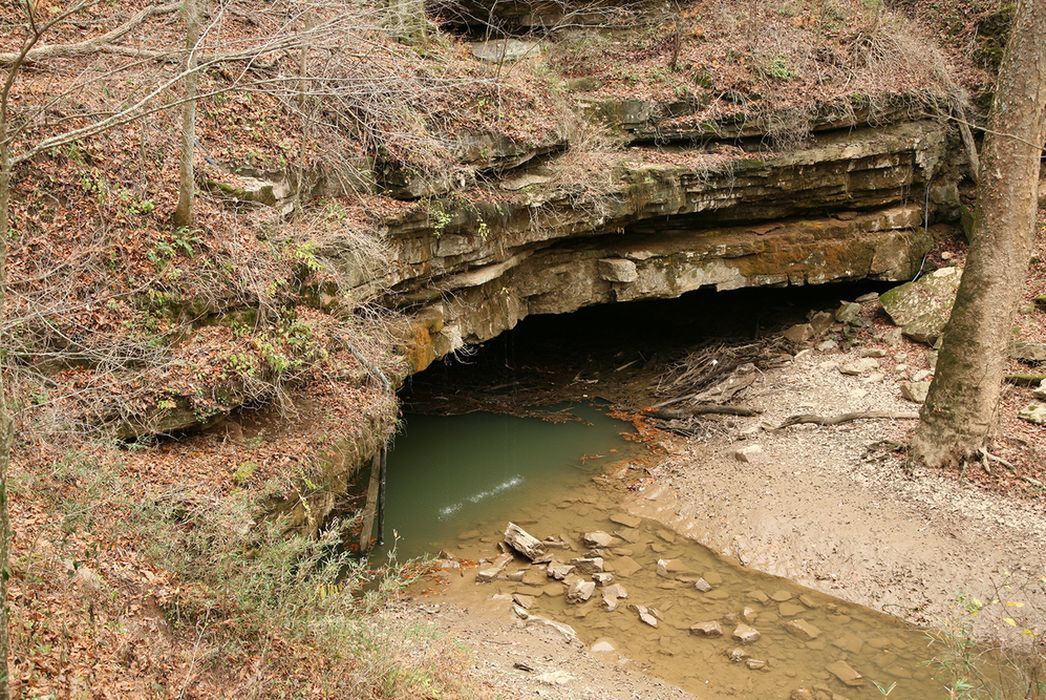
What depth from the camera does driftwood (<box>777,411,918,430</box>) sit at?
11.2 metres

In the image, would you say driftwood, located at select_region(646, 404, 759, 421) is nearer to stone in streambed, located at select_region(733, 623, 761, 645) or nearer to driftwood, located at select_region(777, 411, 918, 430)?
driftwood, located at select_region(777, 411, 918, 430)

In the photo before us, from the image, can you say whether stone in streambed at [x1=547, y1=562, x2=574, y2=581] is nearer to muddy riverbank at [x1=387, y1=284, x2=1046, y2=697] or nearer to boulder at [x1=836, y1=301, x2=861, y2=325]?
muddy riverbank at [x1=387, y1=284, x2=1046, y2=697]

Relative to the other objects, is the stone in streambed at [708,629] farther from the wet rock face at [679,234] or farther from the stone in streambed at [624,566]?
the wet rock face at [679,234]

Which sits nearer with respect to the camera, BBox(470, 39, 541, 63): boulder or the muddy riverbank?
the muddy riverbank

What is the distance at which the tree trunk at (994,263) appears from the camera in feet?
30.5

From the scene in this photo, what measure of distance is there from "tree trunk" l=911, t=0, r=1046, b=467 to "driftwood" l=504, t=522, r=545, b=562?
17.5ft

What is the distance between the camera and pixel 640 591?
29.5 feet

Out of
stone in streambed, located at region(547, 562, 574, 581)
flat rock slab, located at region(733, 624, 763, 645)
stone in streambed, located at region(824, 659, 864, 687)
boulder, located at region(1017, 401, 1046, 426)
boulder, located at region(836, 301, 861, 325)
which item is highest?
boulder, located at region(836, 301, 861, 325)

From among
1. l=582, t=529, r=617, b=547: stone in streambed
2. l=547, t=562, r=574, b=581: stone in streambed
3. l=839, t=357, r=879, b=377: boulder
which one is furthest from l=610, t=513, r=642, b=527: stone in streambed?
l=839, t=357, r=879, b=377: boulder

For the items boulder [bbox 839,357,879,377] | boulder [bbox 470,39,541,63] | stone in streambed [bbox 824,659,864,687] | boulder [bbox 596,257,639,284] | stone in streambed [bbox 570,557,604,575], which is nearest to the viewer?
stone in streambed [bbox 824,659,864,687]

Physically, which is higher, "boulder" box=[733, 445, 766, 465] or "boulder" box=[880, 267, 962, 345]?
"boulder" box=[880, 267, 962, 345]

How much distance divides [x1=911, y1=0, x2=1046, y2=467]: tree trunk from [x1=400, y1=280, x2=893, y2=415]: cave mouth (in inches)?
225

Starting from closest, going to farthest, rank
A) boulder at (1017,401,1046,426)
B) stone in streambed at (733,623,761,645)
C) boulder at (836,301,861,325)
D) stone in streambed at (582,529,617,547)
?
1. stone in streambed at (733,623,761,645)
2. stone in streambed at (582,529,617,547)
3. boulder at (1017,401,1046,426)
4. boulder at (836,301,861,325)

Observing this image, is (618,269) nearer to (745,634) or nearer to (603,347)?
(603,347)
